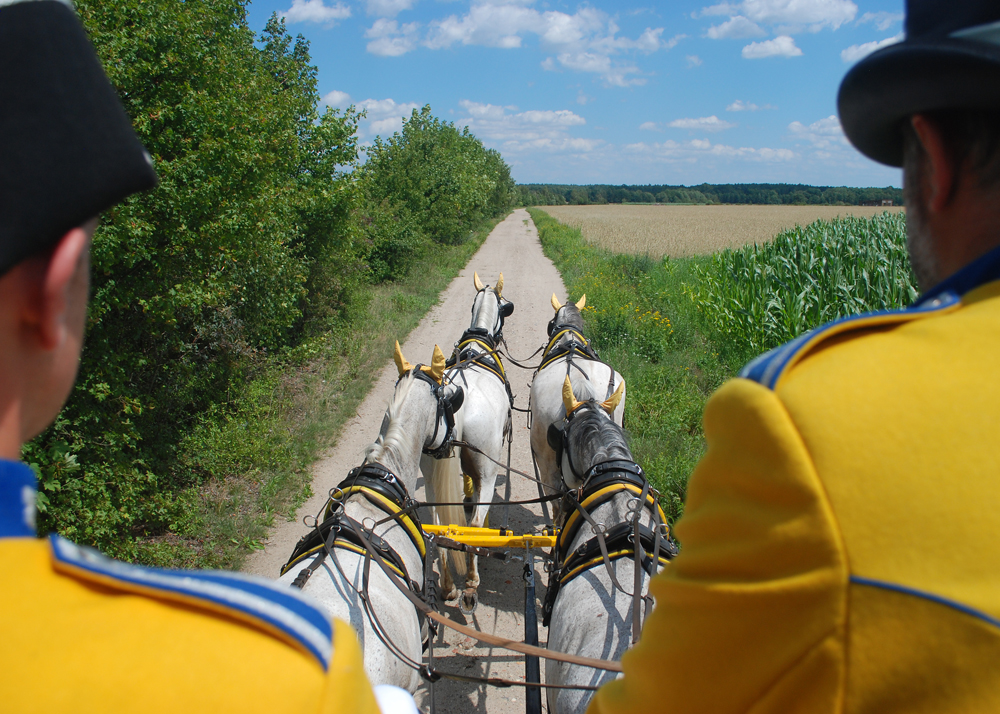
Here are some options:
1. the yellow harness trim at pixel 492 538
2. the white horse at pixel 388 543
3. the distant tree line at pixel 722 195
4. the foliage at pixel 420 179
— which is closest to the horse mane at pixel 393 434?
the white horse at pixel 388 543

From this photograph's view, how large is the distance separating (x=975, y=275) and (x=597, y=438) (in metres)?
2.87

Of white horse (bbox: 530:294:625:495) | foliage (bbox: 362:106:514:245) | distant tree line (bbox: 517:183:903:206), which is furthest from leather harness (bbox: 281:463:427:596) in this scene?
distant tree line (bbox: 517:183:903:206)

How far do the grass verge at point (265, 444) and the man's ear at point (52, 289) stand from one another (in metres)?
4.77

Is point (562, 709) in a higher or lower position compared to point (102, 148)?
lower

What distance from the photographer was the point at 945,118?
0.72 m

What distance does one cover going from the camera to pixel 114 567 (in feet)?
1.74

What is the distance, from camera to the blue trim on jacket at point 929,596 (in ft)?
1.61

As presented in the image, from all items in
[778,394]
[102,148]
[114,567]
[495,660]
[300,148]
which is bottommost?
[495,660]

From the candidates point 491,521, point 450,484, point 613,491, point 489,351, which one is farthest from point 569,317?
point 613,491

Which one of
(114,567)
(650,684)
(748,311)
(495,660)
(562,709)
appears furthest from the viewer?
(748,311)

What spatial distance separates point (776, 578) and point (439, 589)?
4270 millimetres

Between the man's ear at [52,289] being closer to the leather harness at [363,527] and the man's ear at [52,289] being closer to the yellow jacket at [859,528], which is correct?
the yellow jacket at [859,528]

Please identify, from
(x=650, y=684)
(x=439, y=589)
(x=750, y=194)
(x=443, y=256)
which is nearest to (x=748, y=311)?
(x=439, y=589)

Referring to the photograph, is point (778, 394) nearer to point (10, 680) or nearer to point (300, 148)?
point (10, 680)
